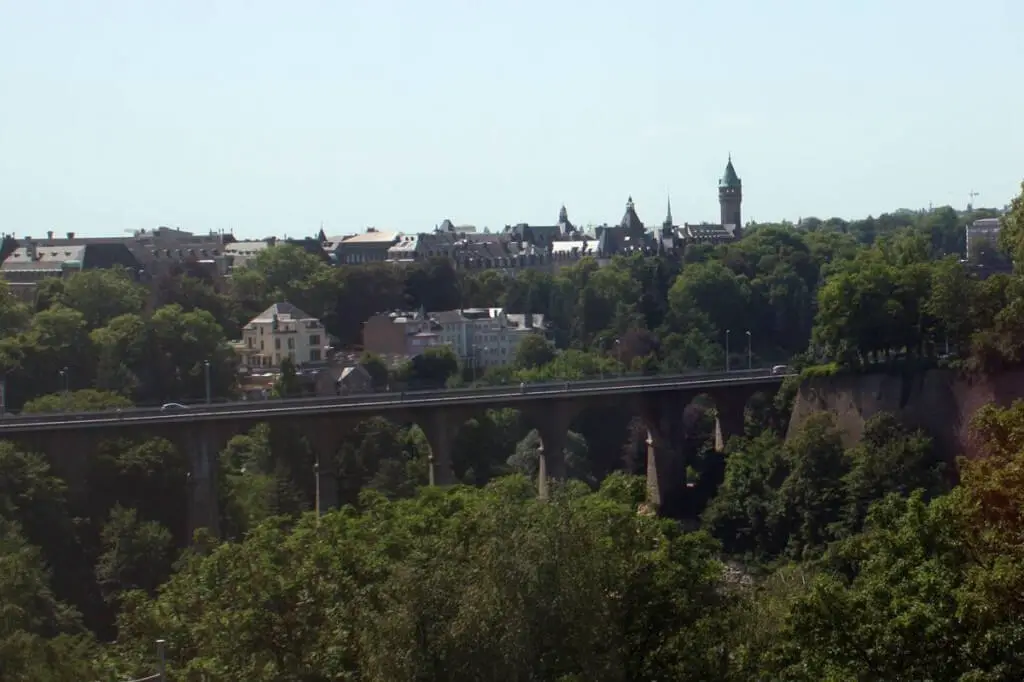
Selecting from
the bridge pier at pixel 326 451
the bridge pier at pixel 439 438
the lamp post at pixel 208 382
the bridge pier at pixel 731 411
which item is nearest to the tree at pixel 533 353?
the lamp post at pixel 208 382

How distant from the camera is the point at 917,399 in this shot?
6097 centimetres

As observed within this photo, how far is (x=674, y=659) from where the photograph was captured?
2633 centimetres

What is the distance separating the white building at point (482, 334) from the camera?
96.8 m

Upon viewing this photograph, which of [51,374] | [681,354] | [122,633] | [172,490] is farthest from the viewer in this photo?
[681,354]

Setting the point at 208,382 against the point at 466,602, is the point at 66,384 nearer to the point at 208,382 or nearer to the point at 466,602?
the point at 208,382

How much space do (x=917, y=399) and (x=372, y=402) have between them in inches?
646

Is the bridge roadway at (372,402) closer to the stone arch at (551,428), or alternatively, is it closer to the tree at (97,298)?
the stone arch at (551,428)

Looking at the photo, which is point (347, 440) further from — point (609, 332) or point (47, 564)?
point (609, 332)

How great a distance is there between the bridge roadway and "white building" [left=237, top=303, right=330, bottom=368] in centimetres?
2103

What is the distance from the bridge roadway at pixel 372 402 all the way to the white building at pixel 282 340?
21.0 m

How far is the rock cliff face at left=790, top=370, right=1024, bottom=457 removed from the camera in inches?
2283

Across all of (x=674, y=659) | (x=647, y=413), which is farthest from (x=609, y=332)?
(x=674, y=659)

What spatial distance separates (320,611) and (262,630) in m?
0.86

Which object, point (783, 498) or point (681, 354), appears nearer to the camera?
point (783, 498)
